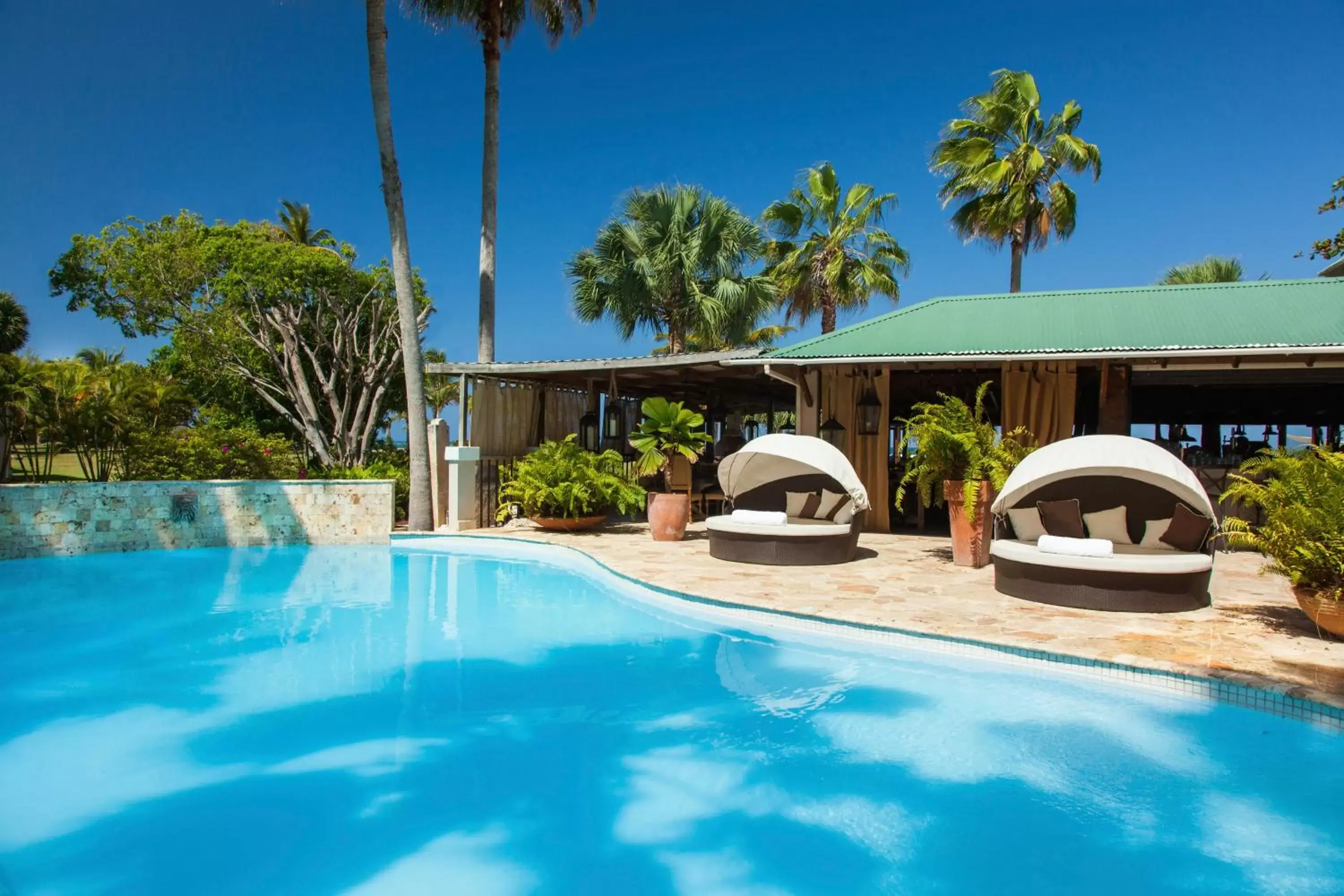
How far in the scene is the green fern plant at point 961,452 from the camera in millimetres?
8477

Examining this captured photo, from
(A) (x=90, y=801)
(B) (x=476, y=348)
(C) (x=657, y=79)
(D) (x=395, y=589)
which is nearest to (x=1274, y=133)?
(C) (x=657, y=79)

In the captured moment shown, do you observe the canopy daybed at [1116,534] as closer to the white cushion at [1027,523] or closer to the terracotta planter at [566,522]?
the white cushion at [1027,523]

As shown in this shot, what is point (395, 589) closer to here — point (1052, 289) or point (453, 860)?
point (453, 860)

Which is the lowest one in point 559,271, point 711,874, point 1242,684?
point 711,874

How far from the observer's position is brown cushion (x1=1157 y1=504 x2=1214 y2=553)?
22.9ft

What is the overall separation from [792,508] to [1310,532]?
5723 millimetres

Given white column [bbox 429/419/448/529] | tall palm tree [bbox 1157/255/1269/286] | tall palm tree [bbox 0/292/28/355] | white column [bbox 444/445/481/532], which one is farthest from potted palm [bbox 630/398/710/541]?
tall palm tree [bbox 0/292/28/355]

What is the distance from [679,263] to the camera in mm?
19562

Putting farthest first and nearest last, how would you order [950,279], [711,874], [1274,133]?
[950,279] < [1274,133] < [711,874]

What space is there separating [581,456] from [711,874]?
9.54 m

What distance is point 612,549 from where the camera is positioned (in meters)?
10.8

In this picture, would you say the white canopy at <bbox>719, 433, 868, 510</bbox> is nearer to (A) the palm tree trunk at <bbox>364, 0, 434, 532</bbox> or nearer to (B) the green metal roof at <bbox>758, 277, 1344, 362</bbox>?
(B) the green metal roof at <bbox>758, 277, 1344, 362</bbox>

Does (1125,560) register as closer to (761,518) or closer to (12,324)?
(761,518)

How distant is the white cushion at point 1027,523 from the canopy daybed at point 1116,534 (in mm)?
39
